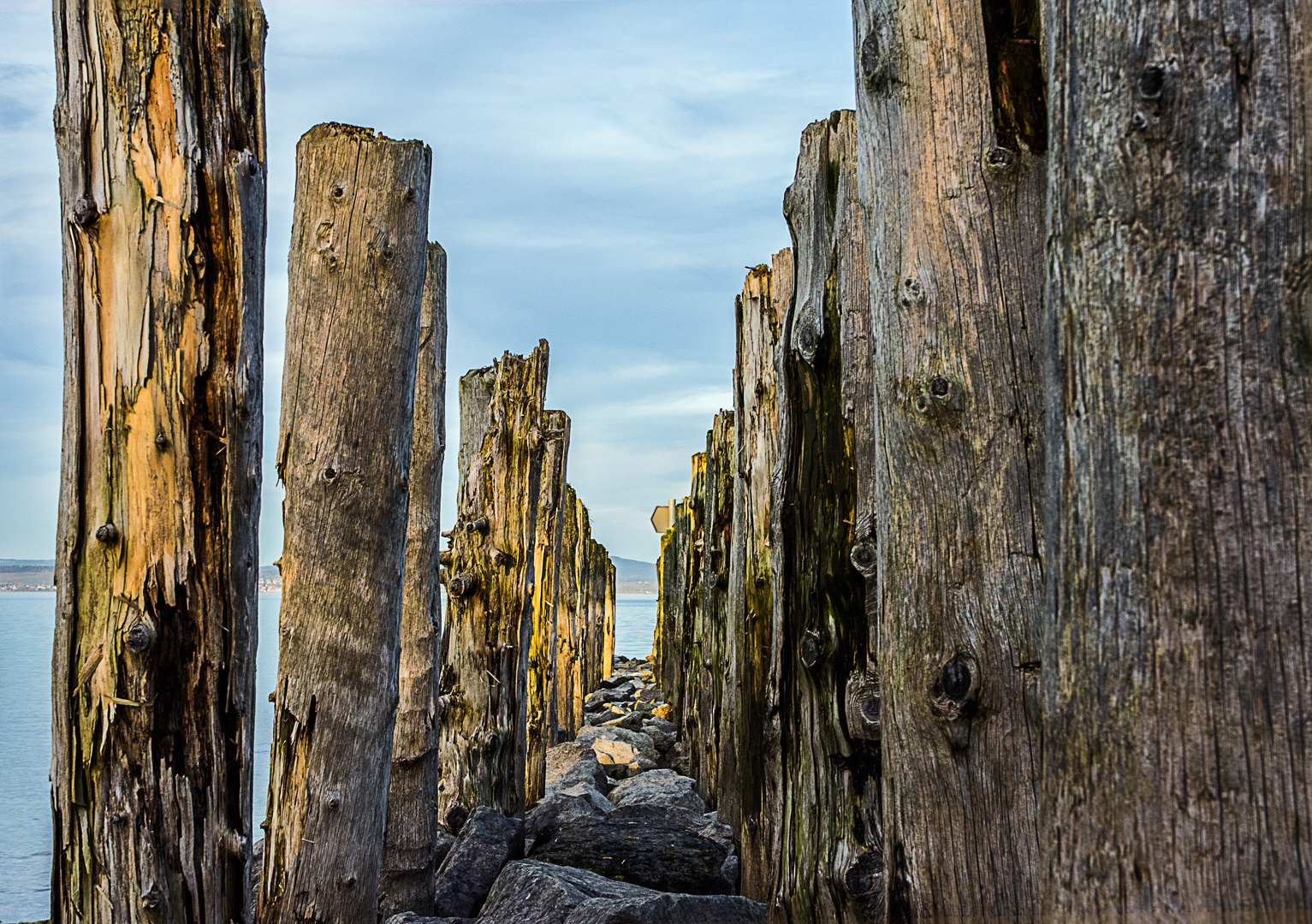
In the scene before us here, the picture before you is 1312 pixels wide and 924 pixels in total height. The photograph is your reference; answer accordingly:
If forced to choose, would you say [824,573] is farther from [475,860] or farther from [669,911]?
[475,860]

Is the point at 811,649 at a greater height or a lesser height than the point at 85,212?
lesser

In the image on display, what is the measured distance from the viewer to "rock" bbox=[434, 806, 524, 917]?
5.28m

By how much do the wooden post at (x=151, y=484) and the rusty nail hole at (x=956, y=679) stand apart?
1861 mm

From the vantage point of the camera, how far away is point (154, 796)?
245 cm

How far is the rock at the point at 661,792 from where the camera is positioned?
26.1 feet

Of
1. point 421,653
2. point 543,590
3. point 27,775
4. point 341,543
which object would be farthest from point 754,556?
point 27,775

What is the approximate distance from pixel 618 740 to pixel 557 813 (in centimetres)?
588

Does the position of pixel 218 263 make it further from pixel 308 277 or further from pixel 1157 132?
pixel 1157 132

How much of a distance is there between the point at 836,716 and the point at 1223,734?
4.98 ft

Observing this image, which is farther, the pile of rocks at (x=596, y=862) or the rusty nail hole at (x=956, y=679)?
the pile of rocks at (x=596, y=862)

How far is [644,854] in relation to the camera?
5.89 m

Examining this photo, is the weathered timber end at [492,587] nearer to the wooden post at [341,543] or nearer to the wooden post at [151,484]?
the wooden post at [341,543]

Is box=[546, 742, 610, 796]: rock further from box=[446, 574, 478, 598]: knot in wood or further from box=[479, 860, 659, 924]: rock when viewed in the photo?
box=[479, 860, 659, 924]: rock

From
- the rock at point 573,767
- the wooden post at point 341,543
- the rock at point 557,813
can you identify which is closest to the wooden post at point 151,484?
the wooden post at point 341,543
